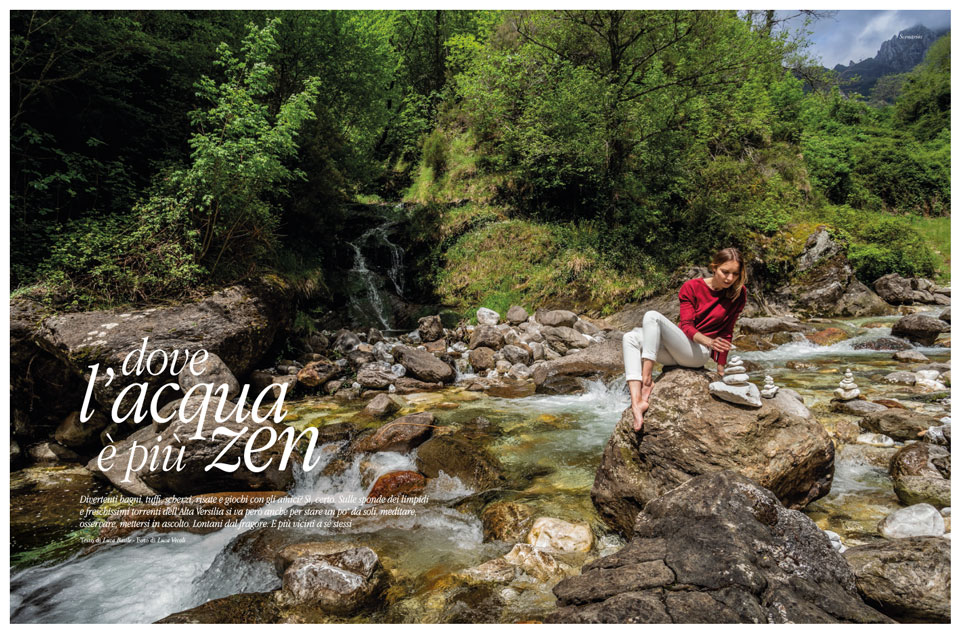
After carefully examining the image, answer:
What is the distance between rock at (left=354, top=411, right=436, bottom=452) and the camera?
5.47m

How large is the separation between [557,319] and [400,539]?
8.90 metres

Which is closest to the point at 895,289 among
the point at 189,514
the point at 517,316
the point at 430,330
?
A: the point at 517,316

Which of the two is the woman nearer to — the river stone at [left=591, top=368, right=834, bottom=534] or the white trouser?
the white trouser

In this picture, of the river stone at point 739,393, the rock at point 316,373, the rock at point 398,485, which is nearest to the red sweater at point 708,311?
the river stone at point 739,393

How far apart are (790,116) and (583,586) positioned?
88.2 feet

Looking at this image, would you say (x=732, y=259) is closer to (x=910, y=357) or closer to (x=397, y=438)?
(x=397, y=438)

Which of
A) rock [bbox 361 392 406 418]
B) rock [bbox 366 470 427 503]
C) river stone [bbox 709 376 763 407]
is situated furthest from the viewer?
rock [bbox 361 392 406 418]

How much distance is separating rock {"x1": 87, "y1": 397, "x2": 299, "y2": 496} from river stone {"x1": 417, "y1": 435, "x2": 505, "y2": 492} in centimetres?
157

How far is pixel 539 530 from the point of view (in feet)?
11.8

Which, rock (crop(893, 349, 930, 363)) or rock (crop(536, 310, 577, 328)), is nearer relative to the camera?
rock (crop(893, 349, 930, 363))

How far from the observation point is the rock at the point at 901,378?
7161 mm

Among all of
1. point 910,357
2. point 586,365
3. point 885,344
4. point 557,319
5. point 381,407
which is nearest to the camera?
point 381,407

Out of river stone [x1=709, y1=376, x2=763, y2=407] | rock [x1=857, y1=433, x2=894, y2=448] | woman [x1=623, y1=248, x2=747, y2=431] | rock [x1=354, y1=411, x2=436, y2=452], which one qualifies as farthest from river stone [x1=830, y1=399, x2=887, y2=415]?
rock [x1=354, y1=411, x2=436, y2=452]

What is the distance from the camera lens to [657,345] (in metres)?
3.56
